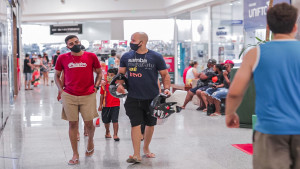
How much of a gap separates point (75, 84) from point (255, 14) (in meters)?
7.58

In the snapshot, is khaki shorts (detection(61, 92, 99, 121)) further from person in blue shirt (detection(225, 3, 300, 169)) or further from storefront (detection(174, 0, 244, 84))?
storefront (detection(174, 0, 244, 84))

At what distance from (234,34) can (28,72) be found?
29.0 ft

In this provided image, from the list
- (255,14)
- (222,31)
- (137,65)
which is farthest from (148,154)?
(222,31)

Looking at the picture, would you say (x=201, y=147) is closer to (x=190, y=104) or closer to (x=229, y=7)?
(x=190, y=104)

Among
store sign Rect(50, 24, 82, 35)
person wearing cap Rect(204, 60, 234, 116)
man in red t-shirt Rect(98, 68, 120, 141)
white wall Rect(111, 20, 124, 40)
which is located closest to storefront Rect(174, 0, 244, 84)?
white wall Rect(111, 20, 124, 40)

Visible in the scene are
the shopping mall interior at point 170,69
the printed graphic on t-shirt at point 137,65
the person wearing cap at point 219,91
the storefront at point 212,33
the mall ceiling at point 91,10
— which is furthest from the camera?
the mall ceiling at point 91,10

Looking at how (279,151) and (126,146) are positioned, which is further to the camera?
(126,146)

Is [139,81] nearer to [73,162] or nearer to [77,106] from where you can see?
[77,106]

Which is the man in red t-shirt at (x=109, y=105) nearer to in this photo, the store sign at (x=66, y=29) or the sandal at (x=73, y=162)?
the sandal at (x=73, y=162)

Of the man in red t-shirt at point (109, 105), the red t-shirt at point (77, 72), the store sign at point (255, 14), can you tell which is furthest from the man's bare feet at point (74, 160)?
the store sign at point (255, 14)

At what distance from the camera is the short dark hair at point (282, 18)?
2.61m

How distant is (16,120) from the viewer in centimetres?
970

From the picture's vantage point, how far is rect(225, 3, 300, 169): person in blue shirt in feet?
8.41

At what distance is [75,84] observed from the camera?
5293 millimetres
